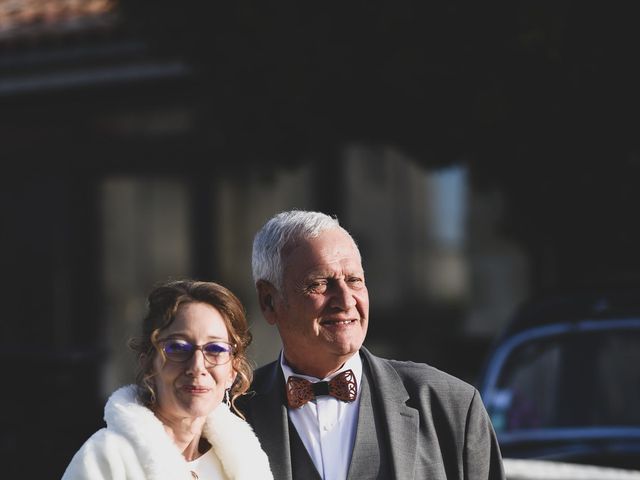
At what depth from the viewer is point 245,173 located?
10.4 m

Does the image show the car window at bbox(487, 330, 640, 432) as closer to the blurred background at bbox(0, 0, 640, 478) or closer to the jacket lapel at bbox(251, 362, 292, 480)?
the blurred background at bbox(0, 0, 640, 478)

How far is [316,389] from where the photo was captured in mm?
3314

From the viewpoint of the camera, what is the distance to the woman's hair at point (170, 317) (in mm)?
2990

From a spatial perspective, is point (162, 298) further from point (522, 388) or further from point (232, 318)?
point (522, 388)

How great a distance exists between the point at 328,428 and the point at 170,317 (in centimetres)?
63

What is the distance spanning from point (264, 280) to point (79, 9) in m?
7.52

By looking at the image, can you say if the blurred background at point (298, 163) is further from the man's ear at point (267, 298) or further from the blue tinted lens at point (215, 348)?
the blue tinted lens at point (215, 348)

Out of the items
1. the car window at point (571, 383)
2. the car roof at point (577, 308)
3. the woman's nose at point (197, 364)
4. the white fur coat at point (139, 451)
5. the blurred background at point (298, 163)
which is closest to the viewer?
the white fur coat at point (139, 451)

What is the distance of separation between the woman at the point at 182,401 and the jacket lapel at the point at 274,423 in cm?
11

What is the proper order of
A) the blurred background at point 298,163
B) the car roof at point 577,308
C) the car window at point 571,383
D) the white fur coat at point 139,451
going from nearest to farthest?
the white fur coat at point 139,451 → the car window at point 571,383 → the car roof at point 577,308 → the blurred background at point 298,163

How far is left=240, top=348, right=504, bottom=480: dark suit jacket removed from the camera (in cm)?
324

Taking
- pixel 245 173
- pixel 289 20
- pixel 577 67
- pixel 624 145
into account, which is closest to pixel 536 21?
pixel 577 67

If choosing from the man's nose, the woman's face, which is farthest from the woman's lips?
the man's nose

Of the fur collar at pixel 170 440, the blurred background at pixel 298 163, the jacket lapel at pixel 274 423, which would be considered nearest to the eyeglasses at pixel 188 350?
the fur collar at pixel 170 440
